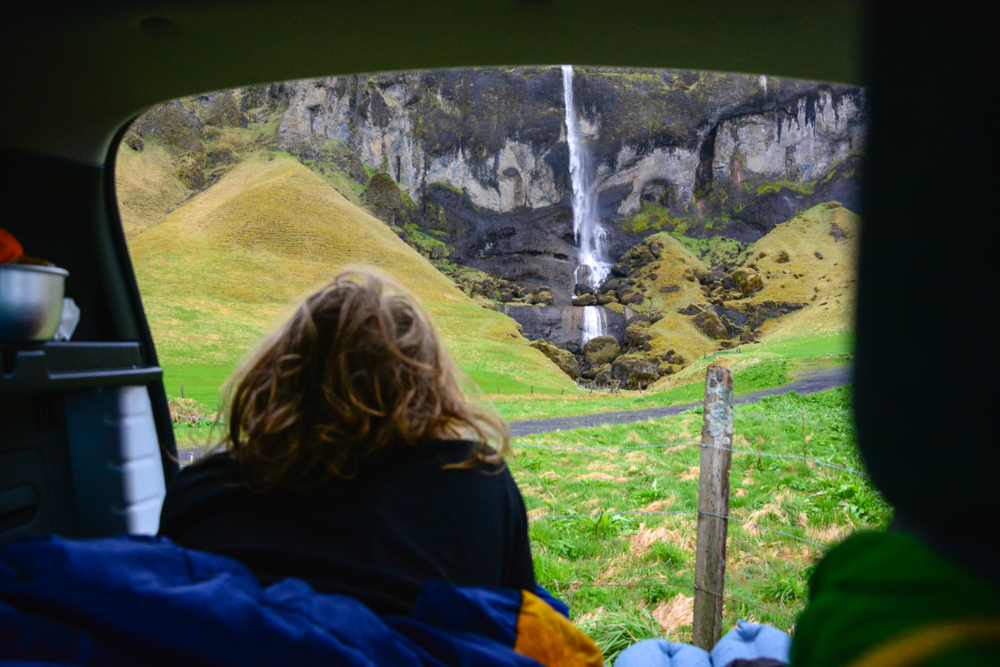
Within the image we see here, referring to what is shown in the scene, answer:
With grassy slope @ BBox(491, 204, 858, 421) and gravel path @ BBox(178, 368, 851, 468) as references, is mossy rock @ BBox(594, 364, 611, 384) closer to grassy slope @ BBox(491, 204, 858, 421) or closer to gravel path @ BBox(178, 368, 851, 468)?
grassy slope @ BBox(491, 204, 858, 421)

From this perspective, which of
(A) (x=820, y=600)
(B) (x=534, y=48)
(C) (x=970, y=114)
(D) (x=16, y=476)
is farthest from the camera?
(B) (x=534, y=48)

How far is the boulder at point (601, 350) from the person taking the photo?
4125cm

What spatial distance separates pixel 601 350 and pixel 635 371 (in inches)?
277

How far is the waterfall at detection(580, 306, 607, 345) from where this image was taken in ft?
153

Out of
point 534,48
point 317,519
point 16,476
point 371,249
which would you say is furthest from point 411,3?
point 371,249

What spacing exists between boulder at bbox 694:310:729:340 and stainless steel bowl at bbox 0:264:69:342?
42.4 m

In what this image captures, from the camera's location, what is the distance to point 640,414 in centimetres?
1362

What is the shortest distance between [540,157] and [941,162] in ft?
203

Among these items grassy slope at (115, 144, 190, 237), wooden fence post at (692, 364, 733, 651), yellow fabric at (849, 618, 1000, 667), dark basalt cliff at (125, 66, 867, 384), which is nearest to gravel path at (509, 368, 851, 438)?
wooden fence post at (692, 364, 733, 651)

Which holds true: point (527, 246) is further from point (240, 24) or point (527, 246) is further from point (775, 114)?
point (240, 24)

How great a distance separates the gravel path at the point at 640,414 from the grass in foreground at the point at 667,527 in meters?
3.87

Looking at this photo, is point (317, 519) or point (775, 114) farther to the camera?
point (775, 114)

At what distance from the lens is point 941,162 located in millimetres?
336

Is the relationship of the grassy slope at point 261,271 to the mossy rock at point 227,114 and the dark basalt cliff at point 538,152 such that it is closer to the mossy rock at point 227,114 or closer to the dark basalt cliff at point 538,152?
the mossy rock at point 227,114
